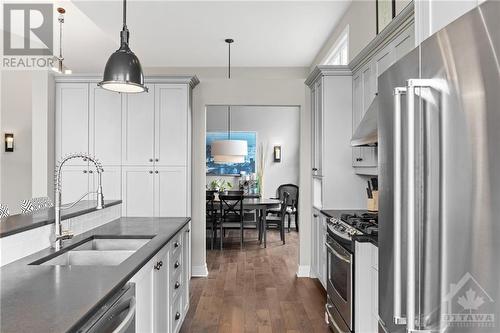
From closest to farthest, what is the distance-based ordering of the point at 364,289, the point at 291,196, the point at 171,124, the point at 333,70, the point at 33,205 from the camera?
1. the point at 364,289
2. the point at 33,205
3. the point at 333,70
4. the point at 171,124
5. the point at 291,196

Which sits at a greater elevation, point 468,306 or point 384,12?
point 384,12

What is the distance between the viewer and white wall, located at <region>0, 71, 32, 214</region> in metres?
6.32

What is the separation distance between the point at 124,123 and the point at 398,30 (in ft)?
10.5

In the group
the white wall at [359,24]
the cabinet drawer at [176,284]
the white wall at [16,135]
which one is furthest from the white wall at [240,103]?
the white wall at [16,135]

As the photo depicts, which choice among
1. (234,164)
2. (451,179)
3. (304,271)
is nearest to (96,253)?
(451,179)

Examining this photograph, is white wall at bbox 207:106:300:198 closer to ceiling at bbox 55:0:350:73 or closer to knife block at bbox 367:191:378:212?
ceiling at bbox 55:0:350:73

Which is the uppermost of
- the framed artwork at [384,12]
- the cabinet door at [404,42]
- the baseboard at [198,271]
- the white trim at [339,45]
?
the white trim at [339,45]

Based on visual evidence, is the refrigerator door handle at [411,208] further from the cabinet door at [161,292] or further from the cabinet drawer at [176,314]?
the cabinet drawer at [176,314]

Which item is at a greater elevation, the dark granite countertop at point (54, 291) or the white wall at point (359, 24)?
the white wall at point (359, 24)

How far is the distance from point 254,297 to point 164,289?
1.85m

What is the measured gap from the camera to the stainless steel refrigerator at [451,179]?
895 mm

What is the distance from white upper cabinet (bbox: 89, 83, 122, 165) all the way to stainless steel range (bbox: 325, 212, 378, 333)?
2727mm

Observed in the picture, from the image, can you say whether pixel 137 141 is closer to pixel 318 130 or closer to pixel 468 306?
pixel 318 130

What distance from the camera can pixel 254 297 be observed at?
4062 mm
